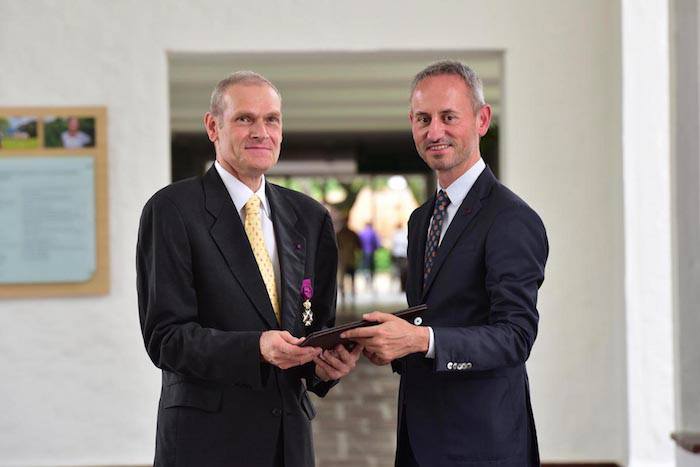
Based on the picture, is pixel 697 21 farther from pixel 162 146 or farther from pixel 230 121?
pixel 162 146

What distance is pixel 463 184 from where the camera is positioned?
2514 millimetres

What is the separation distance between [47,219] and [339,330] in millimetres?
3844

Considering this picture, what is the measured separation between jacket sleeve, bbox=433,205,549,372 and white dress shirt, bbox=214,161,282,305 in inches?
23.6

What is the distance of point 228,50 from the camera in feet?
18.2

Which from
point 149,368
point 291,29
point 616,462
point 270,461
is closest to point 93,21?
point 291,29

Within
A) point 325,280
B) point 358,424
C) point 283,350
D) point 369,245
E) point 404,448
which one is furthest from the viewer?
point 369,245

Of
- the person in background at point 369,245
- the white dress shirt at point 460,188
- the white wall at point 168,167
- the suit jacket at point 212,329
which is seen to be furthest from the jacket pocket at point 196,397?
the person in background at point 369,245

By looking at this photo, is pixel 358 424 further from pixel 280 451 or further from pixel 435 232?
pixel 435 232

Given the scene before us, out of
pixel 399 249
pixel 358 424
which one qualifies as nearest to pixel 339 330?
pixel 358 424

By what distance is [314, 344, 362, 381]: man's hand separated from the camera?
2436 millimetres

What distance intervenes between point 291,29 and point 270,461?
11.7 ft

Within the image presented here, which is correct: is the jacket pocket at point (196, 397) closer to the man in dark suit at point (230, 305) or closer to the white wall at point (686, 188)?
the man in dark suit at point (230, 305)

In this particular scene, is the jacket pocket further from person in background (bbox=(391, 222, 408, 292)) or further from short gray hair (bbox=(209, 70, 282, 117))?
person in background (bbox=(391, 222, 408, 292))

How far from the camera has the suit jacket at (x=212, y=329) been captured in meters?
2.38
